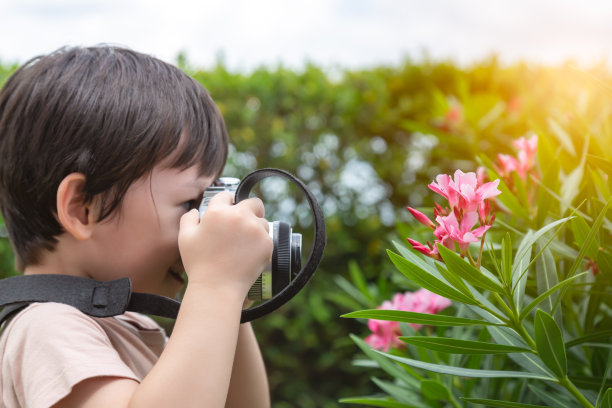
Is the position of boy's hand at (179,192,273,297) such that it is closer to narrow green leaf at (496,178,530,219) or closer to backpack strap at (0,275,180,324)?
backpack strap at (0,275,180,324)

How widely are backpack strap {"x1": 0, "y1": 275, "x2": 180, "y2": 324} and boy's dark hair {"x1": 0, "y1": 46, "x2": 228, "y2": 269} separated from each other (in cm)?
12

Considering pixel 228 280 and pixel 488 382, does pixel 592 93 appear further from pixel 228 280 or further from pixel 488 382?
pixel 228 280

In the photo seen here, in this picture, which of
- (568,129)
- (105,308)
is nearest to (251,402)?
(105,308)

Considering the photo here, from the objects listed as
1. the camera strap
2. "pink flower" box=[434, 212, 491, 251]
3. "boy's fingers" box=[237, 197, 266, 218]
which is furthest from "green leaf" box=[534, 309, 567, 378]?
"boy's fingers" box=[237, 197, 266, 218]

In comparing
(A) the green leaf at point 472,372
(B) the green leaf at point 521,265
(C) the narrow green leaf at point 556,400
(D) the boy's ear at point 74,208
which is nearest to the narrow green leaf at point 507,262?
(B) the green leaf at point 521,265

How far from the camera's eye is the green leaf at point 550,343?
71 centimetres

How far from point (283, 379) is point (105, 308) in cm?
209

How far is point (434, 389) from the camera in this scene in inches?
39.8

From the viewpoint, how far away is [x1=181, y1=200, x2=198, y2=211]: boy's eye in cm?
111

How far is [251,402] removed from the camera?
128 centimetres

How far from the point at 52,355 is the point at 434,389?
0.59m

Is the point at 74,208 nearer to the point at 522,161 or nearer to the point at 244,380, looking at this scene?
the point at 244,380

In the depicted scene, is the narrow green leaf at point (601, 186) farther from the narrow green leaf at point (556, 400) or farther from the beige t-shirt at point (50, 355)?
the beige t-shirt at point (50, 355)

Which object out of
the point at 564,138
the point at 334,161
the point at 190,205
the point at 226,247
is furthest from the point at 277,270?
the point at 334,161
